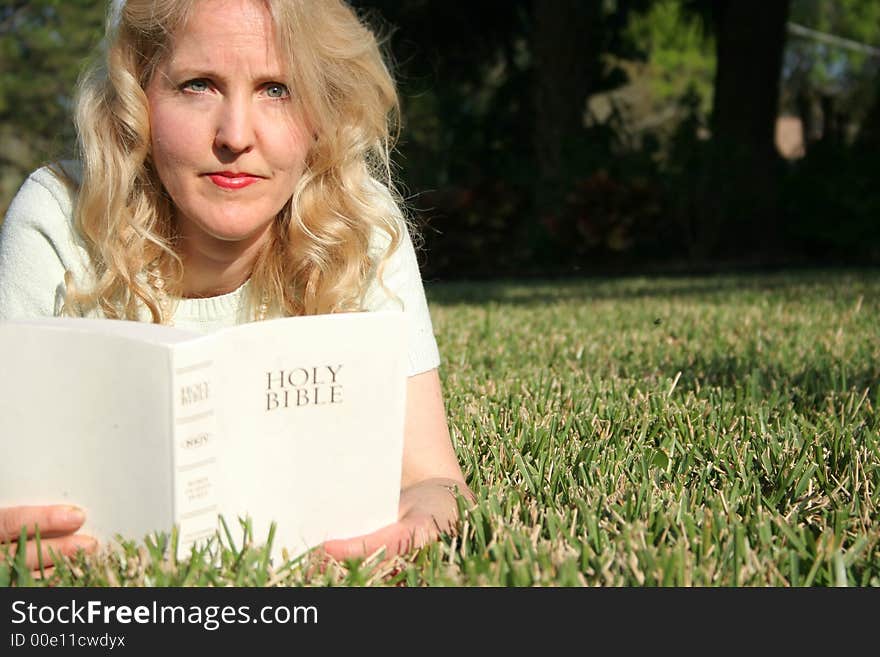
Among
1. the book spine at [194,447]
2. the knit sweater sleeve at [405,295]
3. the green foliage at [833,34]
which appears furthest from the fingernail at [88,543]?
the green foliage at [833,34]

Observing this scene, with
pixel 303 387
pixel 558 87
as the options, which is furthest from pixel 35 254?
pixel 558 87

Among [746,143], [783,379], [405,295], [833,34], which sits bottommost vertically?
[783,379]

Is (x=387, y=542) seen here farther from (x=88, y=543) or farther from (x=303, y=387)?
(x=88, y=543)

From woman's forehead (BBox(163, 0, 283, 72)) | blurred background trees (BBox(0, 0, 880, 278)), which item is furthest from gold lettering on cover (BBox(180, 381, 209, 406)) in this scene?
blurred background trees (BBox(0, 0, 880, 278))

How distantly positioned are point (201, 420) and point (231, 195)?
0.78m

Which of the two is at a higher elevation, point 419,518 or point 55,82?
point 55,82

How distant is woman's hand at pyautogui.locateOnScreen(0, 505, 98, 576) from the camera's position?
164 cm

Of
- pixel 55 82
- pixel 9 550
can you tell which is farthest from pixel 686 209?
pixel 55 82

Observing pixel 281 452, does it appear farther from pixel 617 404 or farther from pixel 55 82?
pixel 55 82

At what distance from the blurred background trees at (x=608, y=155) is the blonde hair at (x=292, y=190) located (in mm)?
7255

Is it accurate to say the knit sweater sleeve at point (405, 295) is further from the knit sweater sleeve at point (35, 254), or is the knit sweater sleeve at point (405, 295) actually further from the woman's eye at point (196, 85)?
the knit sweater sleeve at point (35, 254)

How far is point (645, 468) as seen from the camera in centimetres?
230
